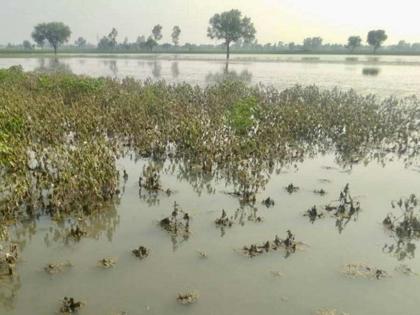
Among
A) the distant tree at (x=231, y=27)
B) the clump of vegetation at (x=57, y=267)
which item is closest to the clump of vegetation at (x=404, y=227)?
the clump of vegetation at (x=57, y=267)

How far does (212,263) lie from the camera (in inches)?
299

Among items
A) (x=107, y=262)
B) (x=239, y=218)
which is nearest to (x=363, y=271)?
(x=239, y=218)

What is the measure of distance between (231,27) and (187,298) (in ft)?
315

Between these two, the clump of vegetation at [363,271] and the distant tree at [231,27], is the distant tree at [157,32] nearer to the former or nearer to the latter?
the distant tree at [231,27]

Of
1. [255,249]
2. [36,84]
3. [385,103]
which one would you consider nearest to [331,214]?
[255,249]

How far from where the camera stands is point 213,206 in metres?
10.2

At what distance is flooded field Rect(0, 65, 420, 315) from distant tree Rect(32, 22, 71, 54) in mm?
117888

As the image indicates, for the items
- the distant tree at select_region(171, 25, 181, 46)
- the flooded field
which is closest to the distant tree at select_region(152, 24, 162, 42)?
the distant tree at select_region(171, 25, 181, 46)

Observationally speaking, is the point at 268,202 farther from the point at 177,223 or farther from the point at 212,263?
the point at 212,263

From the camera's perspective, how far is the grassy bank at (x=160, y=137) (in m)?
10.2

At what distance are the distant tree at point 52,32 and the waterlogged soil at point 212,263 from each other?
12639 centimetres

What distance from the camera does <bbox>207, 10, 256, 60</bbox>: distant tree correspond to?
317ft

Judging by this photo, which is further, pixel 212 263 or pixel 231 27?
pixel 231 27

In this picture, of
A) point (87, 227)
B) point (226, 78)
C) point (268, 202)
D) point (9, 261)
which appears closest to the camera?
point (9, 261)
